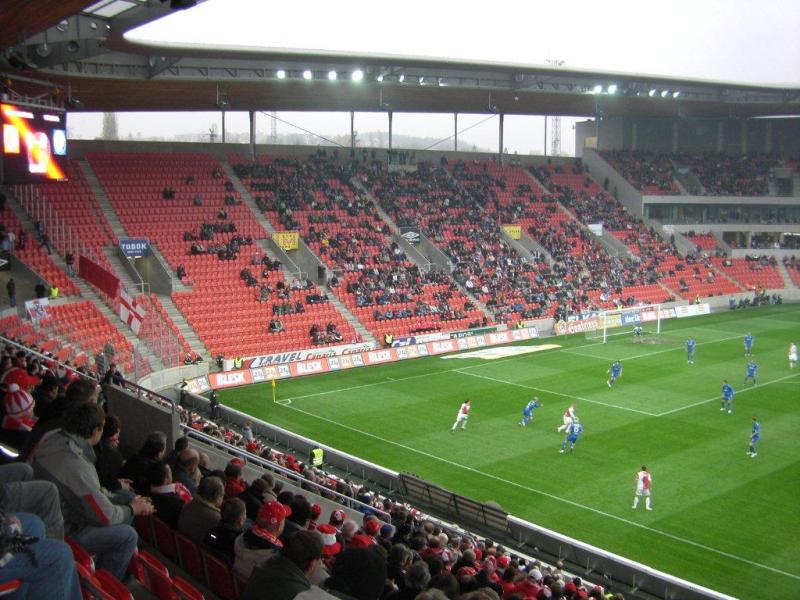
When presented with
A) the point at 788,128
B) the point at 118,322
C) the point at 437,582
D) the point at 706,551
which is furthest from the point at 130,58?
the point at 788,128

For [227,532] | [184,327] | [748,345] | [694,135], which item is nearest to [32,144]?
[227,532]

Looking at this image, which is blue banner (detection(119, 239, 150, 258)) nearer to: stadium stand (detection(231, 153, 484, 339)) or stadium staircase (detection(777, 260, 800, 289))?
stadium stand (detection(231, 153, 484, 339))

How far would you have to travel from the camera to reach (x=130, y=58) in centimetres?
3041

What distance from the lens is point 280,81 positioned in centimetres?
3766

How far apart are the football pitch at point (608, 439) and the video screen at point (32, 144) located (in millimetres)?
11442

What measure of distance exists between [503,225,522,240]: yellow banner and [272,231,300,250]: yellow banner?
16138 millimetres

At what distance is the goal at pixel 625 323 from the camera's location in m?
45.2

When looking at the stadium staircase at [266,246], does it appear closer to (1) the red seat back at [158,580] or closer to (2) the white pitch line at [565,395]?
(2) the white pitch line at [565,395]

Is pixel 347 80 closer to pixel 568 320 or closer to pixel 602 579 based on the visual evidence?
pixel 568 320

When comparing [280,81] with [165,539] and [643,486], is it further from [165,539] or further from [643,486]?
[165,539]

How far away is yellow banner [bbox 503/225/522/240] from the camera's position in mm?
53781

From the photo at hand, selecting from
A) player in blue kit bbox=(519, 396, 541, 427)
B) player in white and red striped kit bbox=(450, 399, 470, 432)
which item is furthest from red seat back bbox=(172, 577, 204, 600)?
player in blue kit bbox=(519, 396, 541, 427)

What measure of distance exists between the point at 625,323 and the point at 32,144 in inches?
1425

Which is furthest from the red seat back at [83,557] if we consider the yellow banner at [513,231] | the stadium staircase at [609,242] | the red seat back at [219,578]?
the stadium staircase at [609,242]
